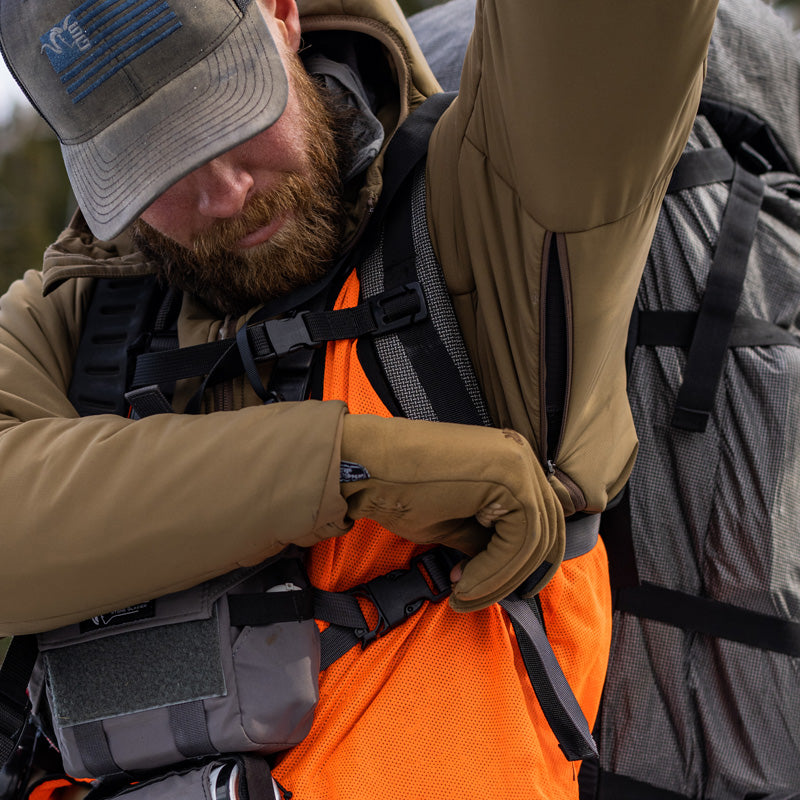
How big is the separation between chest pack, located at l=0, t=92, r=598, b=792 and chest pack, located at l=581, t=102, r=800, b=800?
0.48 meters

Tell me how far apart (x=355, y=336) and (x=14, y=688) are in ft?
3.97

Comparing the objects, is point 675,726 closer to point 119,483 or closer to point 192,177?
point 119,483

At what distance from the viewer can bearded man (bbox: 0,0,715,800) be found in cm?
144

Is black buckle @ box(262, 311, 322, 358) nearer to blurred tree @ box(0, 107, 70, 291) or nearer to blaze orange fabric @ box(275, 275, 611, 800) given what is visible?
blaze orange fabric @ box(275, 275, 611, 800)

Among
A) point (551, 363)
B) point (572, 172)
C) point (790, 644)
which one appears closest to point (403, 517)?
point (551, 363)

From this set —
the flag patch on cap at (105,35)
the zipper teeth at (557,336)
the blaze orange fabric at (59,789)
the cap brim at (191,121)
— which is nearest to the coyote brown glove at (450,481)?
the zipper teeth at (557,336)

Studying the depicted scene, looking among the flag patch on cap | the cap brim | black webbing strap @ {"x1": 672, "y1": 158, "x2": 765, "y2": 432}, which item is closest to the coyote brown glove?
the cap brim

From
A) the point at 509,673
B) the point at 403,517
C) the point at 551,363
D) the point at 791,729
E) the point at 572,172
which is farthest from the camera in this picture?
the point at 791,729

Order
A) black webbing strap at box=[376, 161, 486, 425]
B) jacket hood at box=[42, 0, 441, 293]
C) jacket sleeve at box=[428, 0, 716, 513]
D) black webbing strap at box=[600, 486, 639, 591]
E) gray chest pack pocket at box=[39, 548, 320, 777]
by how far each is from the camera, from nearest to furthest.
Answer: jacket sleeve at box=[428, 0, 716, 513]
gray chest pack pocket at box=[39, 548, 320, 777]
black webbing strap at box=[376, 161, 486, 425]
jacket hood at box=[42, 0, 441, 293]
black webbing strap at box=[600, 486, 639, 591]

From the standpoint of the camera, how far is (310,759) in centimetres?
173

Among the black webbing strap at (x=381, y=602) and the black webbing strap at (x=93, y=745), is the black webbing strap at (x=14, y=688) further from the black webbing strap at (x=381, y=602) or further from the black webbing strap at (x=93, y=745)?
the black webbing strap at (x=381, y=602)

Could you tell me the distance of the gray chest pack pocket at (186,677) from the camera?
1.61 m

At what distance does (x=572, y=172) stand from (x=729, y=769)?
1.87 meters

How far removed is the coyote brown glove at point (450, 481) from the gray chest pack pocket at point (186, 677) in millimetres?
370
